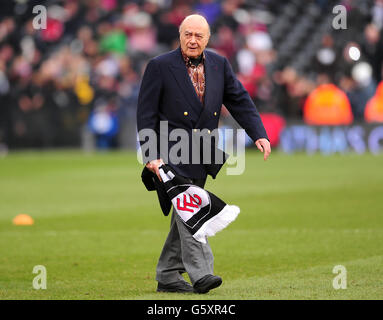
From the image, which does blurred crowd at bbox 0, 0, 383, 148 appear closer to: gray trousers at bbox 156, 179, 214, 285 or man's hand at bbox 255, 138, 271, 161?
man's hand at bbox 255, 138, 271, 161

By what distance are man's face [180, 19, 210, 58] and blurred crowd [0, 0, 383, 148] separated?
60.5ft

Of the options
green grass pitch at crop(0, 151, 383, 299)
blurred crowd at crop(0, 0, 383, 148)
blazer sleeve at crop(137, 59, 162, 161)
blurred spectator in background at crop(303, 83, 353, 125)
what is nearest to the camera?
blazer sleeve at crop(137, 59, 162, 161)

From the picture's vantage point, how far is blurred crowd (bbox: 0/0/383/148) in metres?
27.3

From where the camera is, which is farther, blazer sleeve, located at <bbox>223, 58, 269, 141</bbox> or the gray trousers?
blazer sleeve, located at <bbox>223, 58, 269, 141</bbox>

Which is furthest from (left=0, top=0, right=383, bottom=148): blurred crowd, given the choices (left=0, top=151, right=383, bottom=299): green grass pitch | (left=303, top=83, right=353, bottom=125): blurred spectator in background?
(left=0, top=151, right=383, bottom=299): green grass pitch

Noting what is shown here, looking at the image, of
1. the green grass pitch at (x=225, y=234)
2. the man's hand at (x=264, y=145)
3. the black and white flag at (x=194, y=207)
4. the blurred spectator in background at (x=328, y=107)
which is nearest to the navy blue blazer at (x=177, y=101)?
the black and white flag at (x=194, y=207)

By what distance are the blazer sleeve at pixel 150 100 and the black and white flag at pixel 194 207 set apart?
0.26m

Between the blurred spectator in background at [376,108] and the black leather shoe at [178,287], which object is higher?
the blurred spectator in background at [376,108]

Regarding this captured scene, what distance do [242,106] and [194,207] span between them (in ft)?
3.40

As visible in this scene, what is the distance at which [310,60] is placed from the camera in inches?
1202

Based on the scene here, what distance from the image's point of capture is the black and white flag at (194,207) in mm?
7410

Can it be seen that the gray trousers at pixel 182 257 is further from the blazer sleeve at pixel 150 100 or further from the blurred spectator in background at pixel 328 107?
the blurred spectator in background at pixel 328 107

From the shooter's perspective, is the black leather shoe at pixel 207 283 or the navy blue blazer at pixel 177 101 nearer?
the black leather shoe at pixel 207 283

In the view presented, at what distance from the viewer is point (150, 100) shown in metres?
7.49
